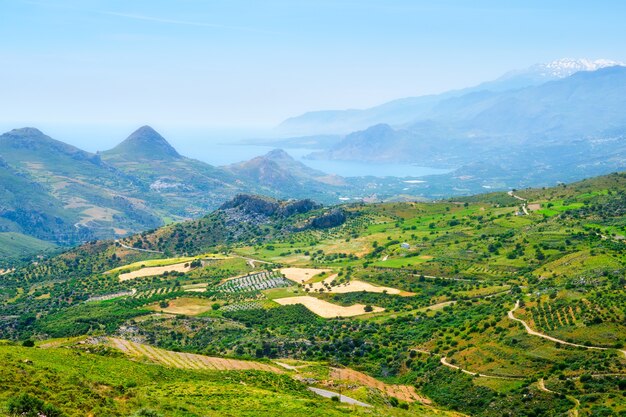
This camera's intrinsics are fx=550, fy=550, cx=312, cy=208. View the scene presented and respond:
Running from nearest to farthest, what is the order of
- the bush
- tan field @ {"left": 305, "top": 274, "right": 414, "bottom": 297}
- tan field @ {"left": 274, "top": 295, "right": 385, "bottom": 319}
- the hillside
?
1. the bush
2. the hillside
3. tan field @ {"left": 274, "top": 295, "right": 385, "bottom": 319}
4. tan field @ {"left": 305, "top": 274, "right": 414, "bottom": 297}

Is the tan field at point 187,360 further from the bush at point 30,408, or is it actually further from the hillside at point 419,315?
the bush at point 30,408

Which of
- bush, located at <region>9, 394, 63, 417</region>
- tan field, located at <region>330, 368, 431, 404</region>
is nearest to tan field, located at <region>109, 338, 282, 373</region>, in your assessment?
tan field, located at <region>330, 368, 431, 404</region>

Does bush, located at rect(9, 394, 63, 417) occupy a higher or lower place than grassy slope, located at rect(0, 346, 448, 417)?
higher

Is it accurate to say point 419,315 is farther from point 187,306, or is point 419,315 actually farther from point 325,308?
point 187,306

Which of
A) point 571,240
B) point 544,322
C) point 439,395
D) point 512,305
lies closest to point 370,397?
point 439,395

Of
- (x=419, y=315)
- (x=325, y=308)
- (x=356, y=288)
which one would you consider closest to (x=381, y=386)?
(x=419, y=315)

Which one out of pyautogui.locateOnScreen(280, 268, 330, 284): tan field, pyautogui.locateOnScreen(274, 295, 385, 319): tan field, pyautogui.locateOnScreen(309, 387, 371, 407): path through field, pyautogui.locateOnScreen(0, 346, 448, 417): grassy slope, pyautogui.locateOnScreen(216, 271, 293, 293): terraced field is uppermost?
pyautogui.locateOnScreen(0, 346, 448, 417): grassy slope

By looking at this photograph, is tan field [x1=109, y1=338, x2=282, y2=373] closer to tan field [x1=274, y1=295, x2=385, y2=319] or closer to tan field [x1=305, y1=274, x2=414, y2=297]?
tan field [x1=274, y1=295, x2=385, y2=319]

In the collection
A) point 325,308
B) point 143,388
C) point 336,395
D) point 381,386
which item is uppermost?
point 143,388
